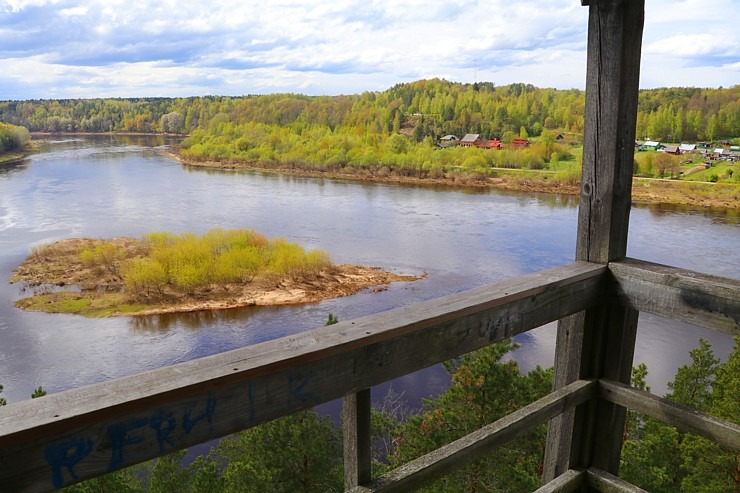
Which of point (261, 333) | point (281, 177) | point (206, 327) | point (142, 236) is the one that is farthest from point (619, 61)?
point (281, 177)

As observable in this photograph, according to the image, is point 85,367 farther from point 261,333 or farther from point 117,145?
point 117,145

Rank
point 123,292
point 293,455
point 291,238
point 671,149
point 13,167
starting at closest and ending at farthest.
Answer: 1. point 293,455
2. point 123,292
3. point 291,238
4. point 671,149
5. point 13,167

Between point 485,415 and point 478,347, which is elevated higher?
point 478,347

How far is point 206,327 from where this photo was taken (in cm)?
1554

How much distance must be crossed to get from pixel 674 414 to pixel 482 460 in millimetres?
5700

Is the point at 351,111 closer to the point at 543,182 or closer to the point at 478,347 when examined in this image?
the point at 543,182

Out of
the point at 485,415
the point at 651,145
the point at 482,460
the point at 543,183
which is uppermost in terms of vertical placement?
the point at 651,145

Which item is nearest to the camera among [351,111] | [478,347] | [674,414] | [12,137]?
[478,347]

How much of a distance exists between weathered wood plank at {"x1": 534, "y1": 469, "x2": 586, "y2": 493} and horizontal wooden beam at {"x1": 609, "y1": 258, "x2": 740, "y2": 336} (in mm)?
367

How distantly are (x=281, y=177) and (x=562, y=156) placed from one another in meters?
13.7

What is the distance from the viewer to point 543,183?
2556 centimetres

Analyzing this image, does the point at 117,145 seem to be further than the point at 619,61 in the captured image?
Yes

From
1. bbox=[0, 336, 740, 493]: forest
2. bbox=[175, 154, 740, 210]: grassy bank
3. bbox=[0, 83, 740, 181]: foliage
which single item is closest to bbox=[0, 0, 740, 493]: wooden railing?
bbox=[0, 336, 740, 493]: forest

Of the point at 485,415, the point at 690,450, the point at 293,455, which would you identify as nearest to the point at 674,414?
the point at 485,415
